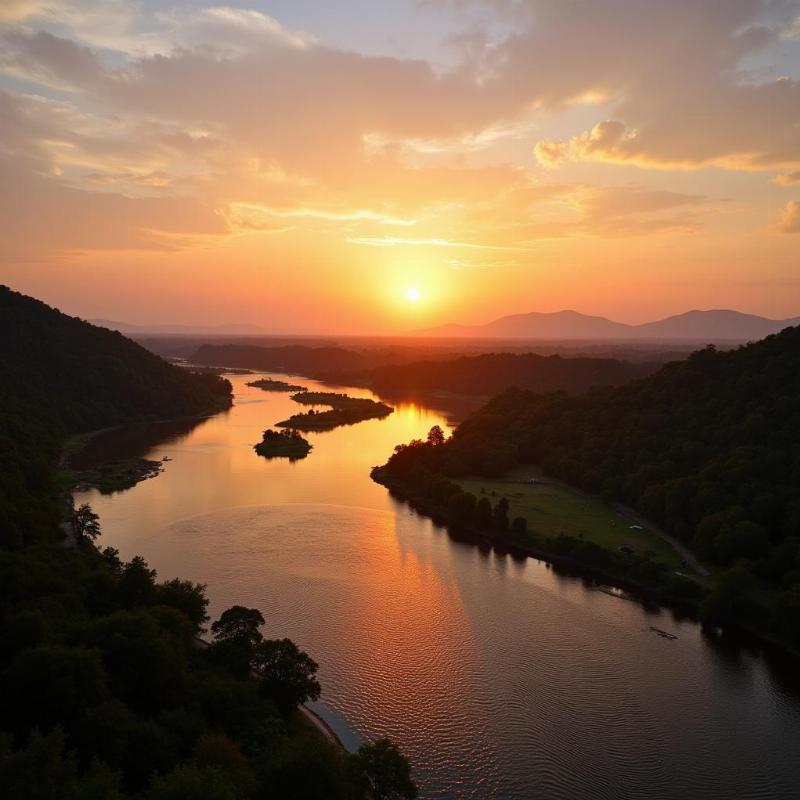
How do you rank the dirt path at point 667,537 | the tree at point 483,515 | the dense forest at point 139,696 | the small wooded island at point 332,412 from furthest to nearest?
1. the small wooded island at point 332,412
2. the tree at point 483,515
3. the dirt path at point 667,537
4. the dense forest at point 139,696

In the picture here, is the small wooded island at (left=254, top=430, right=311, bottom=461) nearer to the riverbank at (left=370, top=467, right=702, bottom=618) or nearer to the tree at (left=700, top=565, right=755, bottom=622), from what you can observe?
the riverbank at (left=370, top=467, right=702, bottom=618)

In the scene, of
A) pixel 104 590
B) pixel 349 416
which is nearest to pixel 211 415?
pixel 349 416

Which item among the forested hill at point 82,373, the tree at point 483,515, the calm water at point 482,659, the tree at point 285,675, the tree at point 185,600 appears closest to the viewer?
the calm water at point 482,659

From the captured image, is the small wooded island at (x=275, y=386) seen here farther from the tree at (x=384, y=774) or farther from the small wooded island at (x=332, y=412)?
the tree at (x=384, y=774)

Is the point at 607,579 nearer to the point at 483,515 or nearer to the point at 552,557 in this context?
the point at 552,557

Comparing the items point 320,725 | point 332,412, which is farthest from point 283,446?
point 320,725

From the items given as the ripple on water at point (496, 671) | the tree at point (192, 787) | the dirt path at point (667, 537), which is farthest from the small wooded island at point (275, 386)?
the tree at point (192, 787)

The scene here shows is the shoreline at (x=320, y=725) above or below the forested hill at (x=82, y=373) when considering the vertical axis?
below
